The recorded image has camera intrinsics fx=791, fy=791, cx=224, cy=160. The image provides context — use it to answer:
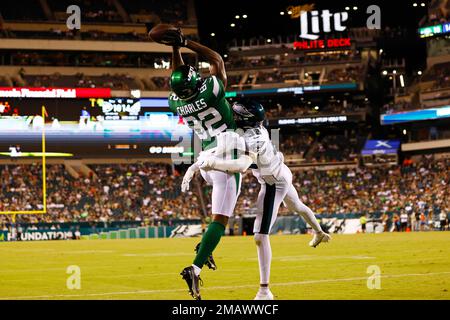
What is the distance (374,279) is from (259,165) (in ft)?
10.7

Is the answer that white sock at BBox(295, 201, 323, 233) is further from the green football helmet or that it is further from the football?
the football

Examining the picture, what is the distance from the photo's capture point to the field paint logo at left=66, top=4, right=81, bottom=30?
170 feet

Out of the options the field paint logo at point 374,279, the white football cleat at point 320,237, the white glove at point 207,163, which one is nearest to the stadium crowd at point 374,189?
the field paint logo at point 374,279

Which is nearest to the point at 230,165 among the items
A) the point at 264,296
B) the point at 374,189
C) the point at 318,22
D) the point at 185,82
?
the point at 185,82

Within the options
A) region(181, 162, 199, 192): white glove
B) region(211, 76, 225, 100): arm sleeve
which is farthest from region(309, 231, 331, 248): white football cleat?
region(211, 76, 225, 100): arm sleeve

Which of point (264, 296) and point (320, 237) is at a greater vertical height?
point (320, 237)

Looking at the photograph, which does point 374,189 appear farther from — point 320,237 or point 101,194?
point 320,237

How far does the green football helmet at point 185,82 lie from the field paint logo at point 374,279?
359cm

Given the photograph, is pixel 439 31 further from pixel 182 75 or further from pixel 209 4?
pixel 182 75

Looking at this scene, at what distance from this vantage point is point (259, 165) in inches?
361

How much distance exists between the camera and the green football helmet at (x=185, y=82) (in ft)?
28.7

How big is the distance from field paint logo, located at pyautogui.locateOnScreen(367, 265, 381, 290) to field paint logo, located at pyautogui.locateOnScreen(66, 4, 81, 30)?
40779 mm

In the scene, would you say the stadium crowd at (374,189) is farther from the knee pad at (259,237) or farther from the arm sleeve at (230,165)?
the arm sleeve at (230,165)

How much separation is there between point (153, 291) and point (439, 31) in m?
49.4
